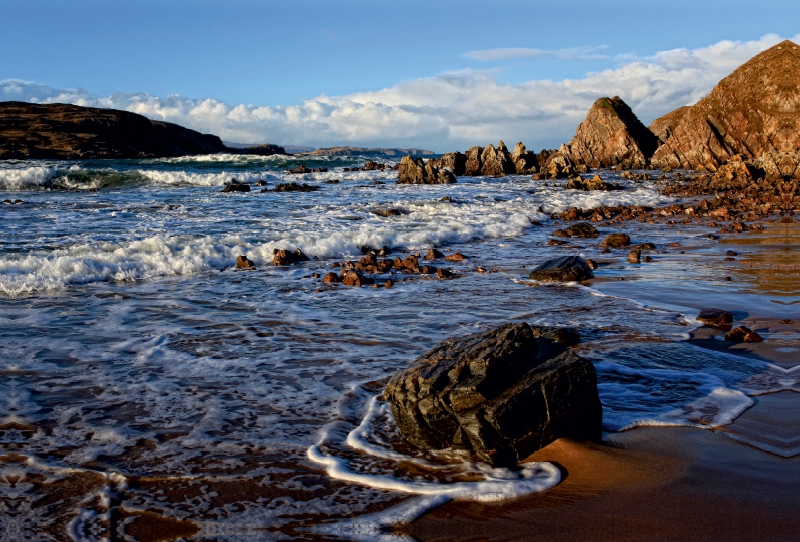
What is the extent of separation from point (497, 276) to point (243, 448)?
240 inches

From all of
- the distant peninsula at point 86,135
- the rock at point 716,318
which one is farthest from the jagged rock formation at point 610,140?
the rock at point 716,318

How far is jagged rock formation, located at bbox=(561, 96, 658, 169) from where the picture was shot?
58.7 m

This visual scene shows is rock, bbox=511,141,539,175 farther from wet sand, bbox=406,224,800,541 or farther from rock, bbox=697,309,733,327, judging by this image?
wet sand, bbox=406,224,800,541

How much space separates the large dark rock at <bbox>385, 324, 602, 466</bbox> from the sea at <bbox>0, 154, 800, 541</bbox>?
14 centimetres

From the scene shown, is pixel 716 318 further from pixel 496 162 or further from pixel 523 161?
pixel 523 161

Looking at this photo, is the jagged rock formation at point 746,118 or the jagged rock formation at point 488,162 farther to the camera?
the jagged rock formation at point 746,118

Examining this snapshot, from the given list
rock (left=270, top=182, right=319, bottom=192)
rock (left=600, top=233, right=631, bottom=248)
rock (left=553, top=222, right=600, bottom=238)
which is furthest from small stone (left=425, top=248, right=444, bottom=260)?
rock (left=270, top=182, right=319, bottom=192)

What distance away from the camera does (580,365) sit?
3.60m

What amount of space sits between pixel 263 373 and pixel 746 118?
5688 cm

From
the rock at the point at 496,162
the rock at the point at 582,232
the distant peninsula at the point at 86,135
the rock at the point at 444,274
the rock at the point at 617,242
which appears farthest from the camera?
the distant peninsula at the point at 86,135

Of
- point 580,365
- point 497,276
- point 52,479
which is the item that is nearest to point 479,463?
point 580,365

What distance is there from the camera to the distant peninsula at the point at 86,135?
56625mm

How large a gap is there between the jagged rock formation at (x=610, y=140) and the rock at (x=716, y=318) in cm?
5359

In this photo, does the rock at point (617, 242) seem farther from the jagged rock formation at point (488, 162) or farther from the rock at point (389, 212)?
the jagged rock formation at point (488, 162)
